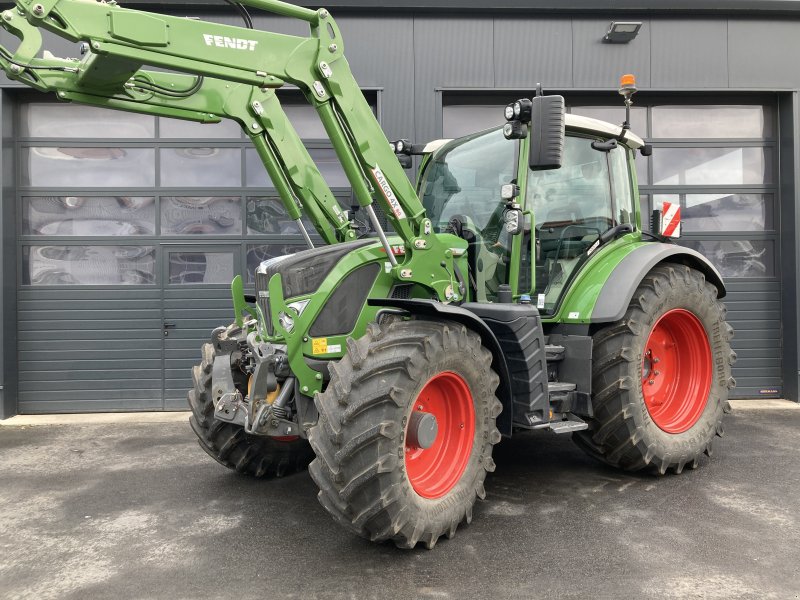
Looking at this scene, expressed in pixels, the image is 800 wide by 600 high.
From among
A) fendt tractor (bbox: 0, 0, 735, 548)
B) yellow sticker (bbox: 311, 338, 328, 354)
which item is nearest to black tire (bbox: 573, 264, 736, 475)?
fendt tractor (bbox: 0, 0, 735, 548)

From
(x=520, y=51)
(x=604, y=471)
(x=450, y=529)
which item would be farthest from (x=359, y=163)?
(x=520, y=51)

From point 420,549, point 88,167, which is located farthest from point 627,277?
point 88,167

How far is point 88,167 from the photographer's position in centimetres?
712

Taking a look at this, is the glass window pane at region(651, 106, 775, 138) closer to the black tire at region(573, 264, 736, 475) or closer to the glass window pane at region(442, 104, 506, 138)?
the glass window pane at region(442, 104, 506, 138)

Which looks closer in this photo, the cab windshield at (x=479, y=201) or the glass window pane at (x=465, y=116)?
the cab windshield at (x=479, y=201)

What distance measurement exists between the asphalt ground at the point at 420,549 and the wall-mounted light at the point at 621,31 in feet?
15.8

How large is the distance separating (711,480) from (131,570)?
12.5ft

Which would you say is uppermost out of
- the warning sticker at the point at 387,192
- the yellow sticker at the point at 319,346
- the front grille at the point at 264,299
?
the warning sticker at the point at 387,192

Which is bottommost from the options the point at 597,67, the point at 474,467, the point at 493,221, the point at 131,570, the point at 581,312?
the point at 131,570

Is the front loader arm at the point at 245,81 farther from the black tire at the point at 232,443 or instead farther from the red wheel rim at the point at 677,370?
the red wheel rim at the point at 677,370

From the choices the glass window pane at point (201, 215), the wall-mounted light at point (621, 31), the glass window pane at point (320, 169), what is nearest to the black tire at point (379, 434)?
the glass window pane at point (320, 169)

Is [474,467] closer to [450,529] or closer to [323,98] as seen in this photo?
[450,529]

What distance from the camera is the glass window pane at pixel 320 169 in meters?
7.23

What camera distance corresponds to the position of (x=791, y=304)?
23.9 ft
